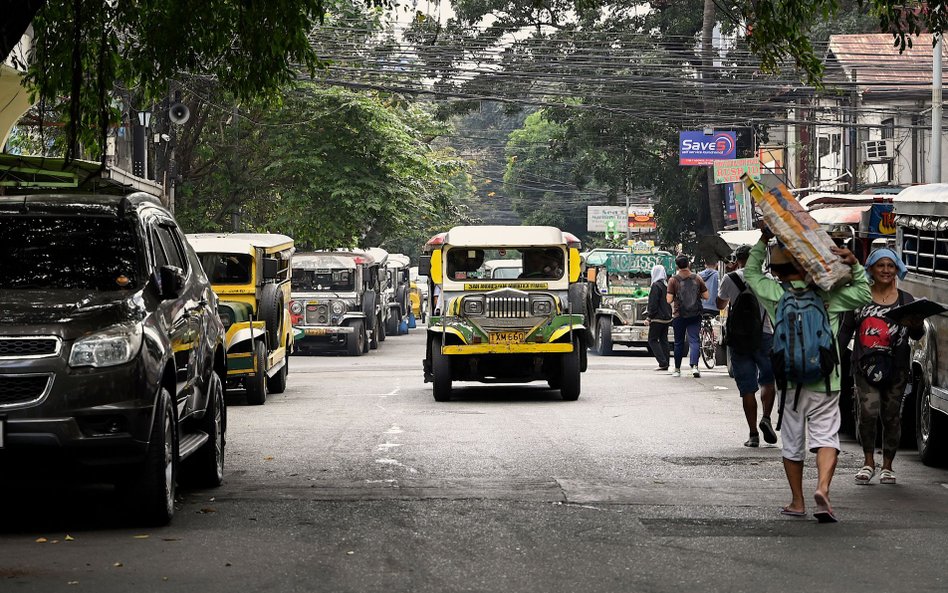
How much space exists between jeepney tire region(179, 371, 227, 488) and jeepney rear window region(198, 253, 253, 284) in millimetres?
9477

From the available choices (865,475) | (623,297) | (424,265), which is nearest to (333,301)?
(623,297)

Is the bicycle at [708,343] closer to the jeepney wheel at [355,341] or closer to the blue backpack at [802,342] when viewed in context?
the jeepney wheel at [355,341]

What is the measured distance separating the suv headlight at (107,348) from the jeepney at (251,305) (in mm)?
9862

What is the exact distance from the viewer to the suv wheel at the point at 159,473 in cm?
864

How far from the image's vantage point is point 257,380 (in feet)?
Result: 63.3

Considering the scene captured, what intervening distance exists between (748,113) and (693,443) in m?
32.7

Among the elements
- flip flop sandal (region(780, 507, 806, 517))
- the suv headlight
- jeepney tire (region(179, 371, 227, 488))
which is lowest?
flip flop sandal (region(780, 507, 806, 517))

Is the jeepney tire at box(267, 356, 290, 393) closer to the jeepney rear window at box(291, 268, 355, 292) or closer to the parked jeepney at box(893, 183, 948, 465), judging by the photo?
the parked jeepney at box(893, 183, 948, 465)

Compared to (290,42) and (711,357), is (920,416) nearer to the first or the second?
(290,42)

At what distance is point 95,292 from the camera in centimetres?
902

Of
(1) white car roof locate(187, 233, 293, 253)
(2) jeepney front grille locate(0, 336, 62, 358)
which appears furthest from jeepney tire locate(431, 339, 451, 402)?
(2) jeepney front grille locate(0, 336, 62, 358)

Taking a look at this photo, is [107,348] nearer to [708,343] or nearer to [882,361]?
[882,361]

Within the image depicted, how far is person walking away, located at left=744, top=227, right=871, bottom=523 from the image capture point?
360 inches

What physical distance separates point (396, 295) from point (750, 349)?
1566 inches
